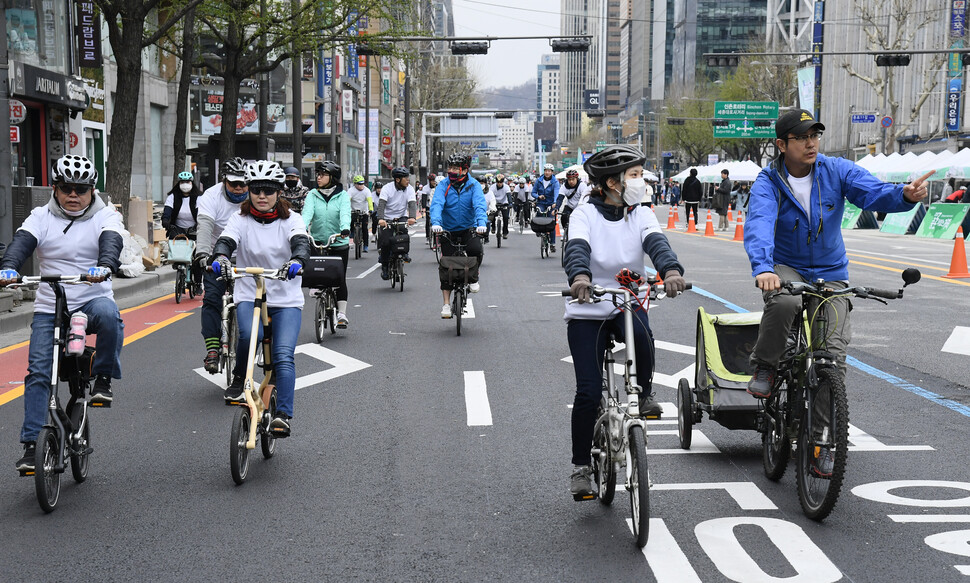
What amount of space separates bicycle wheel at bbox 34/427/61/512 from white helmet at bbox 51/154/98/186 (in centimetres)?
140

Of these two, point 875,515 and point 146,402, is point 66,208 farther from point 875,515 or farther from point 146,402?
point 875,515

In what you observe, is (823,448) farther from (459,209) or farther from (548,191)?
(548,191)

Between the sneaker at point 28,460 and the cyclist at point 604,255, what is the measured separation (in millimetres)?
2671

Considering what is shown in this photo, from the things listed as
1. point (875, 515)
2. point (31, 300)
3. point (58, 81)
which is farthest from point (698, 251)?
point (875, 515)

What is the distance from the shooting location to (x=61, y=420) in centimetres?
582

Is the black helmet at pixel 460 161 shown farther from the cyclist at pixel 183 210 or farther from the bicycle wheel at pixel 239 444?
the bicycle wheel at pixel 239 444

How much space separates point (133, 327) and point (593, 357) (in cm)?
902

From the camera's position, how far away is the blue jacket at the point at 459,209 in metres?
13.3

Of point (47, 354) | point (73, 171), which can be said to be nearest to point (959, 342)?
point (73, 171)

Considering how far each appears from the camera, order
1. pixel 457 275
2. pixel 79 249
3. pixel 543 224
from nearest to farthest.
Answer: pixel 79 249 → pixel 457 275 → pixel 543 224

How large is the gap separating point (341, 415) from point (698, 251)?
2019cm

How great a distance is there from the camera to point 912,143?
5991cm

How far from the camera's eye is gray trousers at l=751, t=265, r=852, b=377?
560 cm

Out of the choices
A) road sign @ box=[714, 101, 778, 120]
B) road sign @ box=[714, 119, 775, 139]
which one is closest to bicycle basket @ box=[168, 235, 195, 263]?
road sign @ box=[714, 101, 778, 120]
